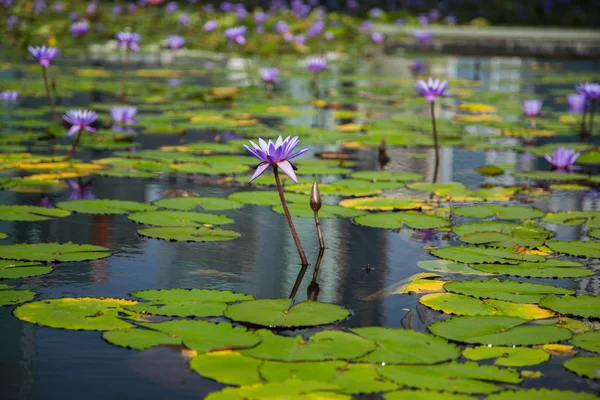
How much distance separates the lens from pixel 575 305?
7.79 ft

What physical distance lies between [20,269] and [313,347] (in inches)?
39.3

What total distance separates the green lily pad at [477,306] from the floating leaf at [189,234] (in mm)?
836

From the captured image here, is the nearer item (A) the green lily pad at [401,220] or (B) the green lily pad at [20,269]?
(B) the green lily pad at [20,269]

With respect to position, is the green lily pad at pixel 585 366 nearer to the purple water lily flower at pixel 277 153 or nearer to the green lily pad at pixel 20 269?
the purple water lily flower at pixel 277 153

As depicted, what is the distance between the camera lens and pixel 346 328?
2207 mm

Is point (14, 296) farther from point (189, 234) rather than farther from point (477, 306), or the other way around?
point (477, 306)

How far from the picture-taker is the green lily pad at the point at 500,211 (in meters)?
3.42

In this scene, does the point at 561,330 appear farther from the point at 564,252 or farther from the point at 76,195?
the point at 76,195

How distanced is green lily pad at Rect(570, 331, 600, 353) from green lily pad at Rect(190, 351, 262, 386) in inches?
28.3

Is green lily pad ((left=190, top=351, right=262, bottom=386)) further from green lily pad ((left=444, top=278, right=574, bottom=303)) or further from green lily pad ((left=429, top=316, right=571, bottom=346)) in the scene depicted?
green lily pad ((left=444, top=278, right=574, bottom=303))

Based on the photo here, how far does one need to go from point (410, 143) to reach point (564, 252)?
2294 millimetres

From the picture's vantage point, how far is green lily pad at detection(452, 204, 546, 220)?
3.42m

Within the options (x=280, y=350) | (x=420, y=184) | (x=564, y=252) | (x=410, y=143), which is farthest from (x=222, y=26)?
(x=280, y=350)

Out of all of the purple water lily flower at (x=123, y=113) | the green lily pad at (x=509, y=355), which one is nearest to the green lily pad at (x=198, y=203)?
the green lily pad at (x=509, y=355)
